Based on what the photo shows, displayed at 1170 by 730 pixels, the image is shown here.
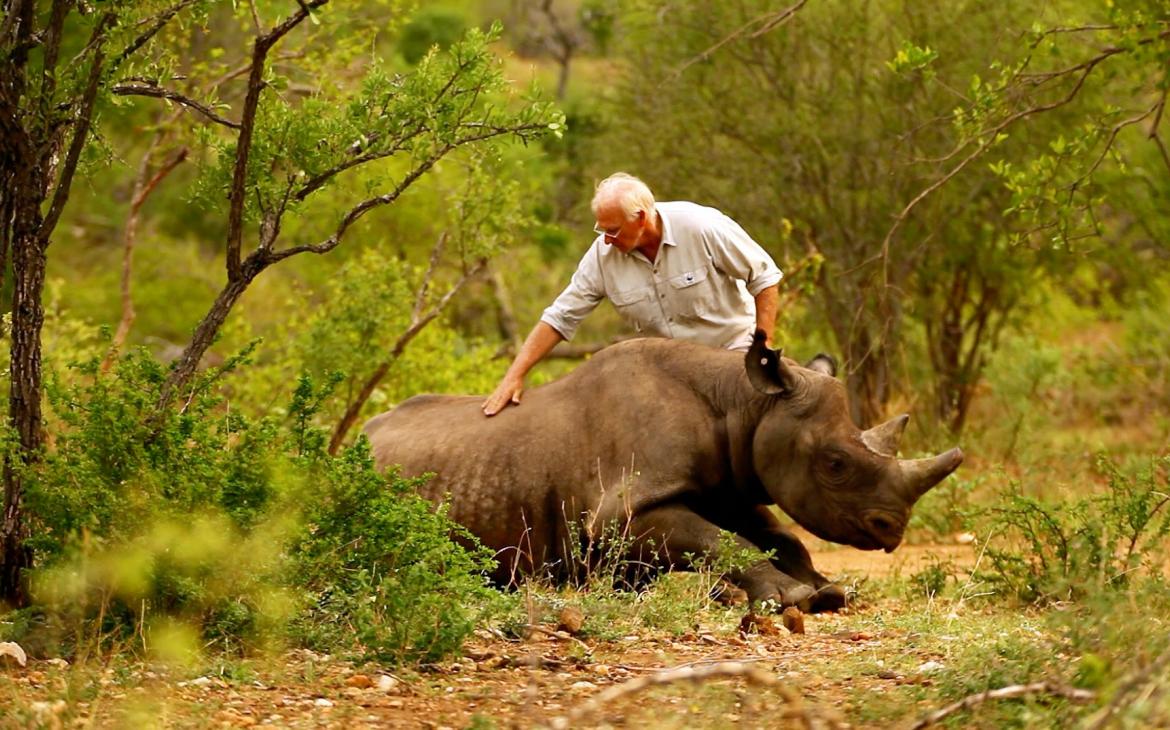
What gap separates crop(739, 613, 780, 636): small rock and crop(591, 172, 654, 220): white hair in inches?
101

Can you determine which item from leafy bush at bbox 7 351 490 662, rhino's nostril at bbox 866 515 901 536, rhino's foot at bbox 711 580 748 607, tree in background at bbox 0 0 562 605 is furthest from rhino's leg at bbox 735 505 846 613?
tree in background at bbox 0 0 562 605

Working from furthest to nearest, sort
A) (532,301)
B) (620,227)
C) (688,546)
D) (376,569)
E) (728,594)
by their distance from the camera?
(532,301)
(620,227)
(688,546)
(728,594)
(376,569)

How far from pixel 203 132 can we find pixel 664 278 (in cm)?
300

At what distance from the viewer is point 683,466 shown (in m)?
9.07

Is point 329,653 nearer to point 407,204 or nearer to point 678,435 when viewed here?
point 678,435

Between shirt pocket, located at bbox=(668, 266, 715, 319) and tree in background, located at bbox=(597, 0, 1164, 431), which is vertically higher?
tree in background, located at bbox=(597, 0, 1164, 431)

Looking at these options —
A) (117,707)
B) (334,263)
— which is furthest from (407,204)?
(117,707)

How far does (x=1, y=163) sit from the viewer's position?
6.74 meters

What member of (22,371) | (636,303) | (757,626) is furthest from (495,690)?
(636,303)

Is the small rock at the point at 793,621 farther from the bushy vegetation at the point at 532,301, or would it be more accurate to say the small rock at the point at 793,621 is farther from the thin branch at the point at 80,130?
the thin branch at the point at 80,130

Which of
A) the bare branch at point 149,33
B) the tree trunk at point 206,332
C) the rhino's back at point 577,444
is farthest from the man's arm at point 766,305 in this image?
the bare branch at point 149,33

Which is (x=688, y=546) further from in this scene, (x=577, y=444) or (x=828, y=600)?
(x=577, y=444)

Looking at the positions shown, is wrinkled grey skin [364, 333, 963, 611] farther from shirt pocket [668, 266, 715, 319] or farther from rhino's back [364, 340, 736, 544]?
shirt pocket [668, 266, 715, 319]

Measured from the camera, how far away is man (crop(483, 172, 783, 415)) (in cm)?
941
